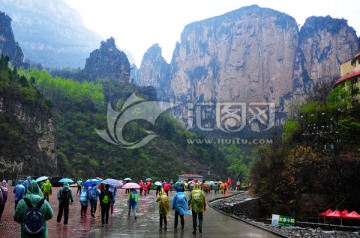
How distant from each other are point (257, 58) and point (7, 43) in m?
91.1

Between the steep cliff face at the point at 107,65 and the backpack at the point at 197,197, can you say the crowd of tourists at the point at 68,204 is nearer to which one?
the backpack at the point at 197,197

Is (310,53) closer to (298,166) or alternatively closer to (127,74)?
(127,74)

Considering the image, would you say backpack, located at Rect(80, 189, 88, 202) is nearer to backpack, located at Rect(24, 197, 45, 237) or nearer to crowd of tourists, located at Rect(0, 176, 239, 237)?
crowd of tourists, located at Rect(0, 176, 239, 237)

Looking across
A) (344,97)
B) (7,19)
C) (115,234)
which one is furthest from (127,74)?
(115,234)

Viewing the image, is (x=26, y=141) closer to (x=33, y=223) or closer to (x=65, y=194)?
(x=65, y=194)

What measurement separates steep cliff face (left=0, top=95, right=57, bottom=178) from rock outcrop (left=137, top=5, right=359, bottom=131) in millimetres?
88328

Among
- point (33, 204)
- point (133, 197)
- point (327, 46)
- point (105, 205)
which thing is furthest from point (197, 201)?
point (327, 46)

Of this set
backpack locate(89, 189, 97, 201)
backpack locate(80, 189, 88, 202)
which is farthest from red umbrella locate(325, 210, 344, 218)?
backpack locate(80, 189, 88, 202)

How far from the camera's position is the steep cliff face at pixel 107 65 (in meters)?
150

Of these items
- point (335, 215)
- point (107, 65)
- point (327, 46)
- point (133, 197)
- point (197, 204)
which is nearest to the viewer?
point (197, 204)

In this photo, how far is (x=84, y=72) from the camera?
149875 millimetres

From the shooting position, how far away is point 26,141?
183ft

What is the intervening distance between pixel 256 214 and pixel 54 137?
4394 cm

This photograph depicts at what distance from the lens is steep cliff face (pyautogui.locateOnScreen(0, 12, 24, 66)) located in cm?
12111
